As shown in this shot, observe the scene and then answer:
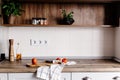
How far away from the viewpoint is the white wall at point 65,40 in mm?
3170

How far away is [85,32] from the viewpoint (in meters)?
3.19

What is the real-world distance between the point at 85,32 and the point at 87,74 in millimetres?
858

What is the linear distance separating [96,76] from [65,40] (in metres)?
0.87

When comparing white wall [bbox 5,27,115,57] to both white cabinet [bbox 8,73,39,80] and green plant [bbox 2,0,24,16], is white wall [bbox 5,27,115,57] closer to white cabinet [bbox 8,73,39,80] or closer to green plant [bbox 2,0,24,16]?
green plant [bbox 2,0,24,16]

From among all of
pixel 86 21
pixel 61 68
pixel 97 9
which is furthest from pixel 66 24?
pixel 61 68

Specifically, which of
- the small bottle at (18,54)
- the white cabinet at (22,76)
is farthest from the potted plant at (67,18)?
the white cabinet at (22,76)

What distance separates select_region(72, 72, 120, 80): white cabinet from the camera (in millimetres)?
2500

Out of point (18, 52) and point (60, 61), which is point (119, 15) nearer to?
point (60, 61)

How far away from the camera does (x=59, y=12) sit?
10.3 ft

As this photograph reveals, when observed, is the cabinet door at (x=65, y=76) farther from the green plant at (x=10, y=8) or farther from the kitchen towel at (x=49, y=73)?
the green plant at (x=10, y=8)

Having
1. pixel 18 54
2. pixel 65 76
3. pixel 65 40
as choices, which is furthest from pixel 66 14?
pixel 65 76

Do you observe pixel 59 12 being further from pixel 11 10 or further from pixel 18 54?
pixel 18 54

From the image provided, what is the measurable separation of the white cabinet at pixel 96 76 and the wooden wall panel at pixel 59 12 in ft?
2.97

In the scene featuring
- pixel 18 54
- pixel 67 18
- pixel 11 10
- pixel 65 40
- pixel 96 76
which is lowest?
pixel 96 76
